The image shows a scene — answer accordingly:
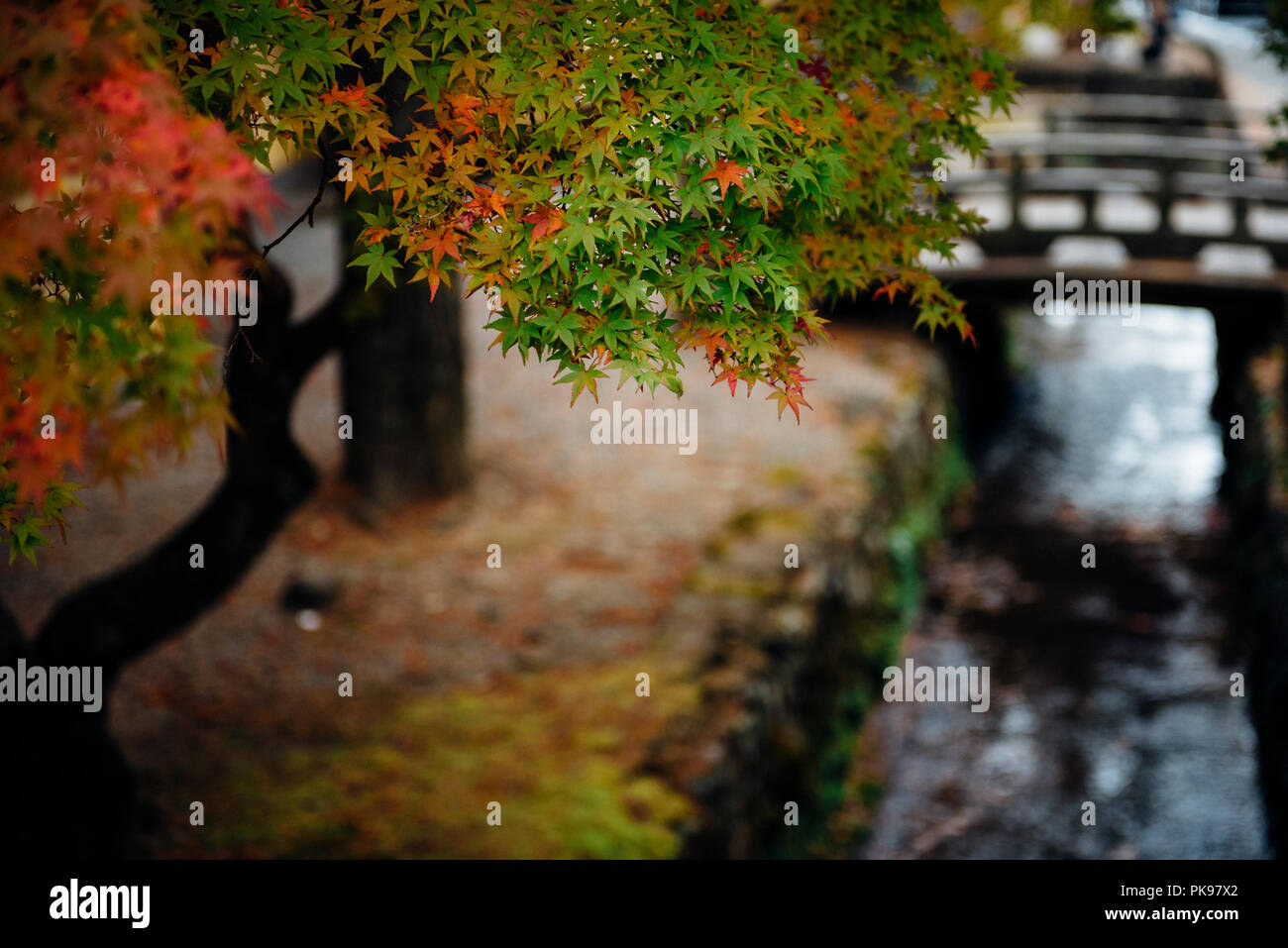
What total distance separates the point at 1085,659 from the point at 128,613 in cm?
866

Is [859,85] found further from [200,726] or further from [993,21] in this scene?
[993,21]

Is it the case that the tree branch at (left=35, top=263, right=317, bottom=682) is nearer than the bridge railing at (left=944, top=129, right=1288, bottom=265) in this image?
Yes

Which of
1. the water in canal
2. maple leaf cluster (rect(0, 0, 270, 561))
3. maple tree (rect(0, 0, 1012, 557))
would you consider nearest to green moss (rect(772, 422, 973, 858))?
the water in canal

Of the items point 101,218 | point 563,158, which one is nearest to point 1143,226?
point 563,158

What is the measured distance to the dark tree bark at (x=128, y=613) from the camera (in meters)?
5.75

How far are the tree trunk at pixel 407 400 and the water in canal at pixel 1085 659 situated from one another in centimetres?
480

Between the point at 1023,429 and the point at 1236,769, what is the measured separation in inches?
311

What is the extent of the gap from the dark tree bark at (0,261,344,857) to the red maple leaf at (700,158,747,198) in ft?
9.18

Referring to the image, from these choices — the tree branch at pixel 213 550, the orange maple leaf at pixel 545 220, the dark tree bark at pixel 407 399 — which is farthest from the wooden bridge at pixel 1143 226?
the orange maple leaf at pixel 545 220

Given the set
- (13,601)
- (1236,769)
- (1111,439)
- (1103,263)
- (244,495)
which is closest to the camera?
(244,495)

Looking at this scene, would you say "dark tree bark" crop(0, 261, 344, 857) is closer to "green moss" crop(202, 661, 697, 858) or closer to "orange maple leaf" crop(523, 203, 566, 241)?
"green moss" crop(202, 661, 697, 858)

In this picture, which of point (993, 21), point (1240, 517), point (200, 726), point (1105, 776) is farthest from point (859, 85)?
point (993, 21)

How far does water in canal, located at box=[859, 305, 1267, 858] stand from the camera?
8.78 meters

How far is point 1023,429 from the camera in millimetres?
16406
